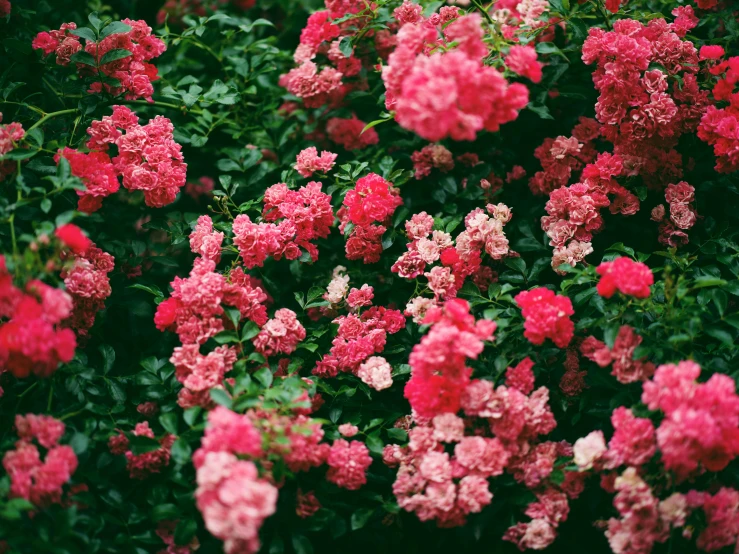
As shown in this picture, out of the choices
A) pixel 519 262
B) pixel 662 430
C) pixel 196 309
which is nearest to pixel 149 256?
pixel 196 309

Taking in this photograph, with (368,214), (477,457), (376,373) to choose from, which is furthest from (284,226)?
(477,457)

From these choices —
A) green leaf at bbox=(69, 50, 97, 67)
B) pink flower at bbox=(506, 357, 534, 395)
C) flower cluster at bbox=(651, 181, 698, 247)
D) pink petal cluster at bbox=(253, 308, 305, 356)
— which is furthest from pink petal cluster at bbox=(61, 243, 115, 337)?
flower cluster at bbox=(651, 181, 698, 247)

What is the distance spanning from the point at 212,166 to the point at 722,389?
2283 millimetres

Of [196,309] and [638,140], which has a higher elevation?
[638,140]

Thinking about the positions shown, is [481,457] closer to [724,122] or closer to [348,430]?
[348,430]

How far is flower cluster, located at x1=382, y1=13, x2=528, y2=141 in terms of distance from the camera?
152 cm

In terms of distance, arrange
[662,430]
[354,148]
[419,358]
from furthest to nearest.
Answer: [354,148] → [419,358] → [662,430]

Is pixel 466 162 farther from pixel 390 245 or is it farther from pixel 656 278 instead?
pixel 656 278

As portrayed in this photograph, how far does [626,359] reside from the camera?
181cm

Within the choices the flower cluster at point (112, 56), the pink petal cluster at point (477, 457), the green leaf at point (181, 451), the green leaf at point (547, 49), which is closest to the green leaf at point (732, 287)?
the pink petal cluster at point (477, 457)

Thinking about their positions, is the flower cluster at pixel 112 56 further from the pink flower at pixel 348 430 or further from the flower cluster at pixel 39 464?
the pink flower at pixel 348 430

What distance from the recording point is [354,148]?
272cm

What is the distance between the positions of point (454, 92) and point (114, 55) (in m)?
1.39

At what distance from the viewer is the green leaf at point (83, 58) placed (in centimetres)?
223
